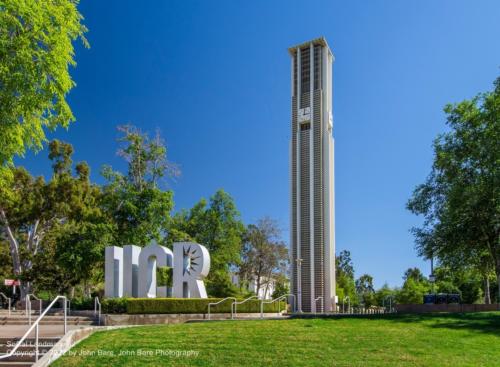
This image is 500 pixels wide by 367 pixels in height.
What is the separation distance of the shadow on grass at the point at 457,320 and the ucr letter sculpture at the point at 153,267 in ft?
35.9

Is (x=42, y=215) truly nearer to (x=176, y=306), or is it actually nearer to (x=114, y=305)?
(x=114, y=305)

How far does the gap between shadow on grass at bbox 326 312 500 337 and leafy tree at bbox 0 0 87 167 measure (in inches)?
438

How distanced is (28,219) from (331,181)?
25.4m

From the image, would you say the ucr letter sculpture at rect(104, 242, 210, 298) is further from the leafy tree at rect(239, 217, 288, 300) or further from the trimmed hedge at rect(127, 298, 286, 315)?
the leafy tree at rect(239, 217, 288, 300)

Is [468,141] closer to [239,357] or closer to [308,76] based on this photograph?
[239,357]

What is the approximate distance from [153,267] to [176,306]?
3145mm

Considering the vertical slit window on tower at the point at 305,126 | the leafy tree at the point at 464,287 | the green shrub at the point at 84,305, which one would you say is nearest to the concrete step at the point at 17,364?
the green shrub at the point at 84,305

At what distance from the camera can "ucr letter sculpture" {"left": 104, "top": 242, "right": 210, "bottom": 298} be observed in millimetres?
25031

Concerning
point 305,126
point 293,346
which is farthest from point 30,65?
point 305,126

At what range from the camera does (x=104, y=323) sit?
69.5 feet

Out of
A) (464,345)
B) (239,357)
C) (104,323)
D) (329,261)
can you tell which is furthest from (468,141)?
(329,261)

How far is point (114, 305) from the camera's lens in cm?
2306

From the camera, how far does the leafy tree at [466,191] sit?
66.6 feet

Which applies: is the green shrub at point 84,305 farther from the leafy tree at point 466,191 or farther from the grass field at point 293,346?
the leafy tree at point 466,191
